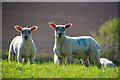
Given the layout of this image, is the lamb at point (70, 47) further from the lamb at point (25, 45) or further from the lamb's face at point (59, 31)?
the lamb at point (25, 45)

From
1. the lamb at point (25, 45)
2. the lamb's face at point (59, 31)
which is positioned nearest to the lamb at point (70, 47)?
the lamb's face at point (59, 31)

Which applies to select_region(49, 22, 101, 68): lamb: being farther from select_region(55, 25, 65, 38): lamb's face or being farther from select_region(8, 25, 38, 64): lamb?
select_region(8, 25, 38, 64): lamb

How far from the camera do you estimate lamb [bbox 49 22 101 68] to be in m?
5.86

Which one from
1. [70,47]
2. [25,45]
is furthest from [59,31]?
[25,45]

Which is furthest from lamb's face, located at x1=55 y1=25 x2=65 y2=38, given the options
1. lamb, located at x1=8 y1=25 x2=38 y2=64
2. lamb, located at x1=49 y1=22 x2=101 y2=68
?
lamb, located at x1=8 y1=25 x2=38 y2=64

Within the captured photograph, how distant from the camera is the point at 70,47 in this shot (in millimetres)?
5977

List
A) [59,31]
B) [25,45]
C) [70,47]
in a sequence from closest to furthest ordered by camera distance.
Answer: [59,31] → [70,47] → [25,45]

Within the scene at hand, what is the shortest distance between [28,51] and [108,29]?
7.88m

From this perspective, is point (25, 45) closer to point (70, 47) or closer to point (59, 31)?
point (59, 31)

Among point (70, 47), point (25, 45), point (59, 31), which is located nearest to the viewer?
point (59, 31)

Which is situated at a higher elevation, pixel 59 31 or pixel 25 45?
pixel 59 31

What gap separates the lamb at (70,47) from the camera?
5861 millimetres

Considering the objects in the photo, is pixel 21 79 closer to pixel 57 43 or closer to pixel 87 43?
pixel 57 43

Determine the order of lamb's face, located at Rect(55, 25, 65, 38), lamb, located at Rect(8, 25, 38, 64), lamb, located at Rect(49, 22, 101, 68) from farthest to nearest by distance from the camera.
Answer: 1. lamb, located at Rect(8, 25, 38, 64)
2. lamb, located at Rect(49, 22, 101, 68)
3. lamb's face, located at Rect(55, 25, 65, 38)
